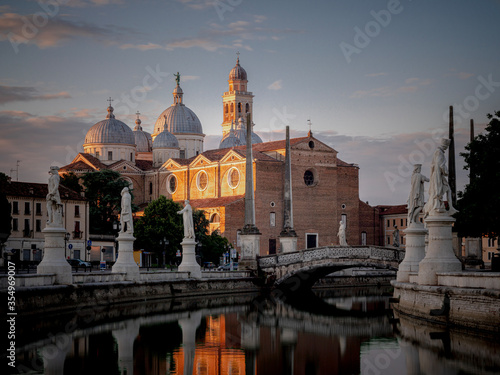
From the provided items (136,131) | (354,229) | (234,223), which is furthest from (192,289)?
(136,131)

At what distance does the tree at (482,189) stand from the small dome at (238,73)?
9568cm

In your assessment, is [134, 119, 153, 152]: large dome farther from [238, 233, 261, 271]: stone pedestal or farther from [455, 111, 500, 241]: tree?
[455, 111, 500, 241]: tree

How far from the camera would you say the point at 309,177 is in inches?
3656

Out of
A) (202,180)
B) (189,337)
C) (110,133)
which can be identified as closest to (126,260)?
(189,337)

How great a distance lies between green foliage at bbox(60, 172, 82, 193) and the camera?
8720 cm

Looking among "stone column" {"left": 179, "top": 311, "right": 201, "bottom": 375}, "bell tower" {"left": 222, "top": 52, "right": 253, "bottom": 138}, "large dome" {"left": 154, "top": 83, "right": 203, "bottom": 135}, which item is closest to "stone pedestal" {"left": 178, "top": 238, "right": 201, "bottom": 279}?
"stone column" {"left": 179, "top": 311, "right": 201, "bottom": 375}

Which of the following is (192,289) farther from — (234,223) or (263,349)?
(234,223)

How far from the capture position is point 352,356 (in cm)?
2188

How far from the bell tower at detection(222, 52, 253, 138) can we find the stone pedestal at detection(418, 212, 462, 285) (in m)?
112

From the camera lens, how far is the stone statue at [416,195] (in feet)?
96.8

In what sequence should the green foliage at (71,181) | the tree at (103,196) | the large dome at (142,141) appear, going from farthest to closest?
the large dome at (142,141), the green foliage at (71,181), the tree at (103,196)

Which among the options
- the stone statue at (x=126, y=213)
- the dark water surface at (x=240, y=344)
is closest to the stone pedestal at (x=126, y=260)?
the stone statue at (x=126, y=213)

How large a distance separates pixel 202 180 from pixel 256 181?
11.4 metres

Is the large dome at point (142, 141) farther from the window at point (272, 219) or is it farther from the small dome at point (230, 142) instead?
the window at point (272, 219)
